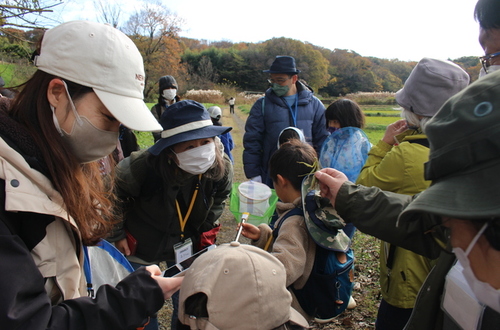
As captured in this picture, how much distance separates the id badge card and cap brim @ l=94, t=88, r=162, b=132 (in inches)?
52.5

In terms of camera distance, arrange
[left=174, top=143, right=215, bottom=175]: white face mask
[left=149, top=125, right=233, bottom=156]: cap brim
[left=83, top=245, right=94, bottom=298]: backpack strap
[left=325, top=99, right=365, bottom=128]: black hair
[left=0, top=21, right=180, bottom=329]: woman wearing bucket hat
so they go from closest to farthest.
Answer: [left=0, top=21, right=180, bottom=329]: woman wearing bucket hat < [left=83, top=245, right=94, bottom=298]: backpack strap < [left=149, top=125, right=233, bottom=156]: cap brim < [left=174, top=143, right=215, bottom=175]: white face mask < [left=325, top=99, right=365, bottom=128]: black hair

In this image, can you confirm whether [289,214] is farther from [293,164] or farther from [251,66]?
[251,66]

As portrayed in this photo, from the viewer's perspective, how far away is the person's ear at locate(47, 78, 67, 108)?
4.04 feet

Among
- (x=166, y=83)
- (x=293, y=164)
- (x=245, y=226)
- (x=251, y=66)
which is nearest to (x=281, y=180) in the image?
(x=293, y=164)

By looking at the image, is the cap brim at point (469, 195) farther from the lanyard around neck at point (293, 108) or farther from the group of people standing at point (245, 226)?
the lanyard around neck at point (293, 108)

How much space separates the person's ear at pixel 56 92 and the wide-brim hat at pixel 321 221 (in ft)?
4.31

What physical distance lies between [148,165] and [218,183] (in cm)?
61

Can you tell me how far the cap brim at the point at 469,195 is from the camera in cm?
68

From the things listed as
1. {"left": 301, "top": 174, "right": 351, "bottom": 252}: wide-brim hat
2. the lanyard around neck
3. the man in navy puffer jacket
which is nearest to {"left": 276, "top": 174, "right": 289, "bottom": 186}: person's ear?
{"left": 301, "top": 174, "right": 351, "bottom": 252}: wide-brim hat

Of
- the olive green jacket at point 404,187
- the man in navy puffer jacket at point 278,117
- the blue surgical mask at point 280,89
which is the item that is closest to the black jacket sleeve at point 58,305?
the olive green jacket at point 404,187

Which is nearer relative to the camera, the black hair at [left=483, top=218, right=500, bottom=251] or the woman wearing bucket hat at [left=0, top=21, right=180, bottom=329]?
the black hair at [left=483, top=218, right=500, bottom=251]

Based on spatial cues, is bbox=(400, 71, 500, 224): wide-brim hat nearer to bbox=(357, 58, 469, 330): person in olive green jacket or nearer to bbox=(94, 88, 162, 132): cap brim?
bbox=(94, 88, 162, 132): cap brim

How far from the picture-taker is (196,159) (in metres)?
2.36

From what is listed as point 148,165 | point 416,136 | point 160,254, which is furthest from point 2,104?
point 416,136
